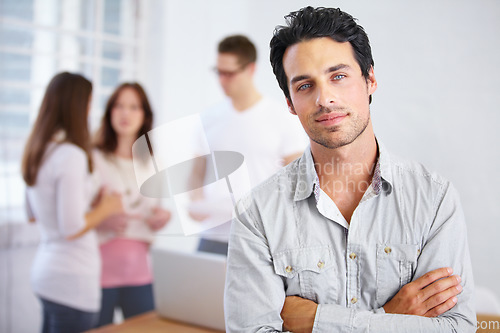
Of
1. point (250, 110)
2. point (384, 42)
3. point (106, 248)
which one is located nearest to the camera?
point (384, 42)

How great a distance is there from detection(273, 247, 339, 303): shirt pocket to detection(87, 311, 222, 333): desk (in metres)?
0.57

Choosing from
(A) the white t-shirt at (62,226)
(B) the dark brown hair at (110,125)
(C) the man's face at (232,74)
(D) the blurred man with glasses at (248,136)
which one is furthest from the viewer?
(B) the dark brown hair at (110,125)

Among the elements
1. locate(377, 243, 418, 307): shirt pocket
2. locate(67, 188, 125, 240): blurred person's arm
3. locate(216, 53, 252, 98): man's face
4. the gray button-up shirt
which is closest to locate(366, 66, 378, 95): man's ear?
the gray button-up shirt

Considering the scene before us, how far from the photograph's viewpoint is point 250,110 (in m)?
1.40

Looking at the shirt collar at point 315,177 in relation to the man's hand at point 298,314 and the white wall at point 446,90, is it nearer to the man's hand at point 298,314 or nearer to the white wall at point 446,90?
the white wall at point 446,90

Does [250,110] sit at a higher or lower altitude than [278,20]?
lower

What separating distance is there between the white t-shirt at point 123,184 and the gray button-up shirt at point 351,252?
51.1 inches

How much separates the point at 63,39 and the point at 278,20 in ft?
5.79

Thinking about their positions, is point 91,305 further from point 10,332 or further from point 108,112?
point 108,112

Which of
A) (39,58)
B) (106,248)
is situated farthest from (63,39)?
(106,248)

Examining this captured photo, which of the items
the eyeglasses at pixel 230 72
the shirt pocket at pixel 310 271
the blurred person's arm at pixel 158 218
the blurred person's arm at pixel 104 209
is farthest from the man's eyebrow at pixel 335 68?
the blurred person's arm at pixel 104 209

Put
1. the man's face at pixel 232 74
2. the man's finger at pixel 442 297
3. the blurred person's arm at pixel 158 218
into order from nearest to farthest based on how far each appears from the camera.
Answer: the man's finger at pixel 442 297 → the man's face at pixel 232 74 → the blurred person's arm at pixel 158 218

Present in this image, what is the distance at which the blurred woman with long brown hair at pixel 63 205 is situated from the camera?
1.81 meters

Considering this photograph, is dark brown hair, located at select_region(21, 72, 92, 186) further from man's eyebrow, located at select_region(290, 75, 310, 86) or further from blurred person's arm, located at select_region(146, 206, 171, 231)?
man's eyebrow, located at select_region(290, 75, 310, 86)
